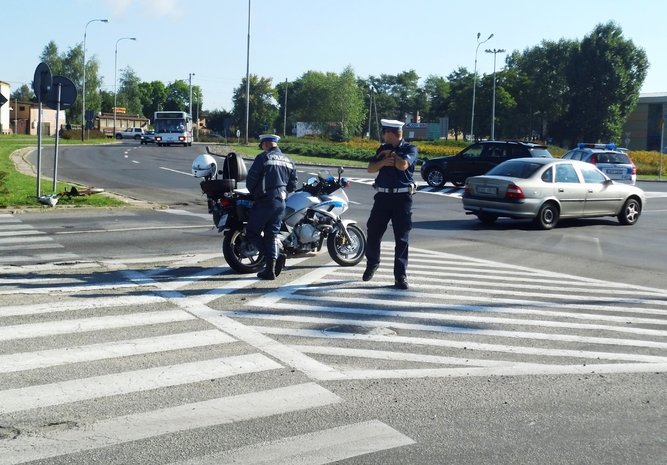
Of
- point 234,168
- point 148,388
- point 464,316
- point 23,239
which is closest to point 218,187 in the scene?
point 234,168

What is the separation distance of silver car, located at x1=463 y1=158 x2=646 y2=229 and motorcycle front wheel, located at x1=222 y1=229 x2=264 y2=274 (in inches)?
333

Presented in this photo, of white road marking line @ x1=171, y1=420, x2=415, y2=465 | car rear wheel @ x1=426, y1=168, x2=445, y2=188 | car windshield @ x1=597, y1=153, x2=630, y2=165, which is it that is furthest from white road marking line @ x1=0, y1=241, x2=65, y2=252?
car windshield @ x1=597, y1=153, x2=630, y2=165

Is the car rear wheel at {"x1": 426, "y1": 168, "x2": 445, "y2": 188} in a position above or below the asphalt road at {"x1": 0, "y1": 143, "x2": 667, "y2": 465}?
above

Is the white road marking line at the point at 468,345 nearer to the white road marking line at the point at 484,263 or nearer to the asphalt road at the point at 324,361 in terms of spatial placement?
the asphalt road at the point at 324,361

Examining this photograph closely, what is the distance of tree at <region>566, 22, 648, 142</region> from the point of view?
92375 mm

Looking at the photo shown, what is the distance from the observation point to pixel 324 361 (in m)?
6.58

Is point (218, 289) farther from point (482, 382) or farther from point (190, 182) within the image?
point (190, 182)

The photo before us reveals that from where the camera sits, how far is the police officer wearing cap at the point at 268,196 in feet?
32.9

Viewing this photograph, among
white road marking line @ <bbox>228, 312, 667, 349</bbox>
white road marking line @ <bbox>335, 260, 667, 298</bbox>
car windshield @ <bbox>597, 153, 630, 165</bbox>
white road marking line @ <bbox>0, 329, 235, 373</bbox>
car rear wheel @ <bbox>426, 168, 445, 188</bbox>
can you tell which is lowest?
white road marking line @ <bbox>0, 329, 235, 373</bbox>

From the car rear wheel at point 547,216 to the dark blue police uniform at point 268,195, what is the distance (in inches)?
357

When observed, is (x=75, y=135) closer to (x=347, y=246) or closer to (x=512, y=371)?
(x=347, y=246)

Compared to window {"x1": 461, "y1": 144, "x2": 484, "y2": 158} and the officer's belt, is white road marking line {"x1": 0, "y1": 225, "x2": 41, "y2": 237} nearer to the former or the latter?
the officer's belt

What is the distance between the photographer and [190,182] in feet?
95.0

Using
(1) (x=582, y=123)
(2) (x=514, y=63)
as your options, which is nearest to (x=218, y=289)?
(1) (x=582, y=123)
